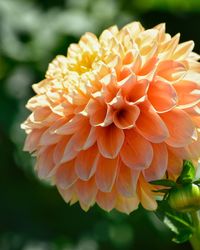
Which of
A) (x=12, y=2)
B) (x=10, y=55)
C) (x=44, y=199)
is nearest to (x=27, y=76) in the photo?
(x=10, y=55)

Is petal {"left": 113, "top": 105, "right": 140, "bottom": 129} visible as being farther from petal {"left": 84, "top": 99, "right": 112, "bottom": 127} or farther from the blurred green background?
the blurred green background

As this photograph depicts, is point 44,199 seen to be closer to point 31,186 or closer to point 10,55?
point 31,186

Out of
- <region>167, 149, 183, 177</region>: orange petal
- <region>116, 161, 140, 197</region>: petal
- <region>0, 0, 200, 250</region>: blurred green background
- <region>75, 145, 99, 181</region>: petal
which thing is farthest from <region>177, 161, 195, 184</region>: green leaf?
<region>0, 0, 200, 250</region>: blurred green background

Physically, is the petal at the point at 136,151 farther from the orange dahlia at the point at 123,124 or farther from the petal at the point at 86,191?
the petal at the point at 86,191

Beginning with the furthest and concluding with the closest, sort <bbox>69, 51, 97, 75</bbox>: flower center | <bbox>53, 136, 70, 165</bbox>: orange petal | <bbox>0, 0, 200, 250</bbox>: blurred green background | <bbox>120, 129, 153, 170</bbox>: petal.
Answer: <bbox>0, 0, 200, 250</bbox>: blurred green background, <bbox>69, 51, 97, 75</bbox>: flower center, <bbox>53, 136, 70, 165</bbox>: orange petal, <bbox>120, 129, 153, 170</bbox>: petal

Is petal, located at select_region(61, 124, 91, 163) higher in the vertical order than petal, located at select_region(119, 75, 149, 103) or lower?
lower

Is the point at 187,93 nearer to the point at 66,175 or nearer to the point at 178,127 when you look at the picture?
the point at 178,127
